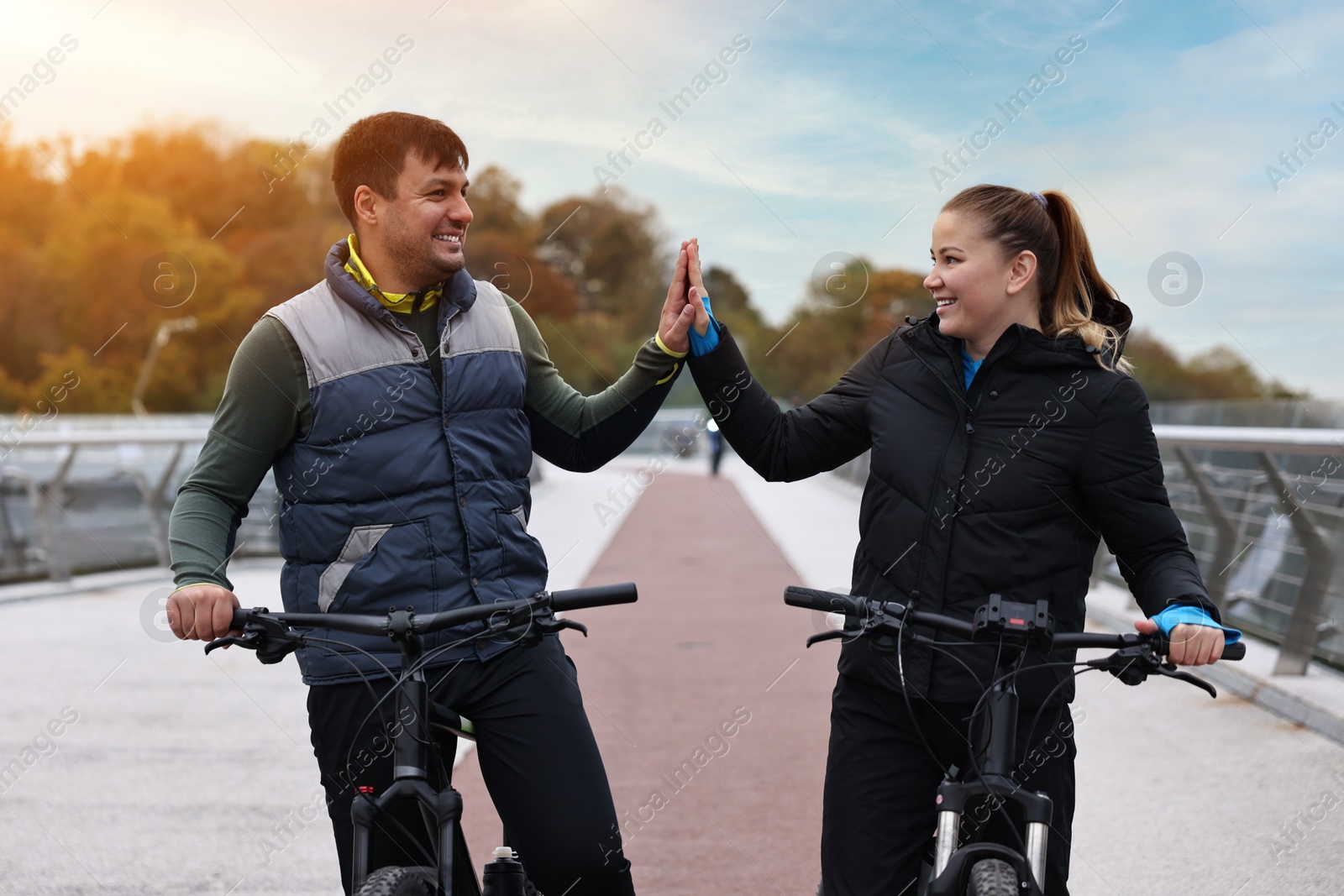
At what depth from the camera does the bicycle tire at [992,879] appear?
2.45m

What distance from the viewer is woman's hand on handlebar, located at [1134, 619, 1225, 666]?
2588mm

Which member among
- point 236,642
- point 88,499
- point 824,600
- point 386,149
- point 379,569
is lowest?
point 824,600

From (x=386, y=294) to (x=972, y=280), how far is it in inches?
48.7

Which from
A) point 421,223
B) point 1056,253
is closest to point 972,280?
point 1056,253

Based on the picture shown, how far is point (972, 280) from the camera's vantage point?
294 cm

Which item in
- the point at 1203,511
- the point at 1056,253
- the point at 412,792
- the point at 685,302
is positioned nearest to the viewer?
the point at 412,792

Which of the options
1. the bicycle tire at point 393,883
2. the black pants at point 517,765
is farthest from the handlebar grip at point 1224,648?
the bicycle tire at point 393,883

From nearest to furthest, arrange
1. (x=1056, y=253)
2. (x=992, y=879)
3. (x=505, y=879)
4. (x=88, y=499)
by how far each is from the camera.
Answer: (x=992, y=879), (x=505, y=879), (x=1056, y=253), (x=88, y=499)

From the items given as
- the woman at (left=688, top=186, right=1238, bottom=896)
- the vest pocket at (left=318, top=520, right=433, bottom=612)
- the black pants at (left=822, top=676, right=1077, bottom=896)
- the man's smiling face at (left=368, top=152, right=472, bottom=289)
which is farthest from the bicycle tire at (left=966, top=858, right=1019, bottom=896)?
the man's smiling face at (left=368, top=152, right=472, bottom=289)

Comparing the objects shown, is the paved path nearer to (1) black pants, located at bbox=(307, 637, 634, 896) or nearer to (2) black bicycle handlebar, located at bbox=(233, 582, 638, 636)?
(1) black pants, located at bbox=(307, 637, 634, 896)

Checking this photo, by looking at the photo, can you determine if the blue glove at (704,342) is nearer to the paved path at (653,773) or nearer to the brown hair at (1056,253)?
the brown hair at (1056,253)

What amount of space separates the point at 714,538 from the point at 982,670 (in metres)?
15.1

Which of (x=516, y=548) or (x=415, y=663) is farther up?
(x=516, y=548)

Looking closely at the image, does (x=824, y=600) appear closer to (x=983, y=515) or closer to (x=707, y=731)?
(x=983, y=515)
